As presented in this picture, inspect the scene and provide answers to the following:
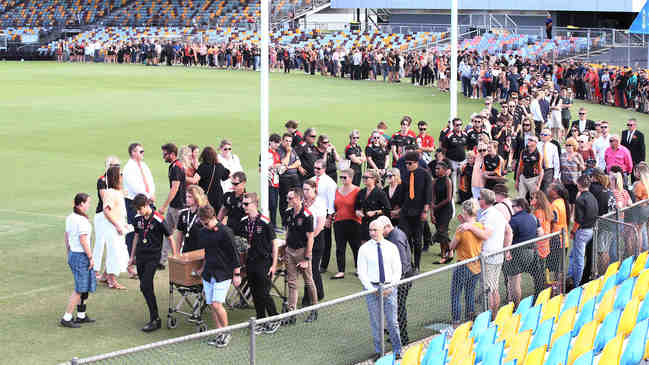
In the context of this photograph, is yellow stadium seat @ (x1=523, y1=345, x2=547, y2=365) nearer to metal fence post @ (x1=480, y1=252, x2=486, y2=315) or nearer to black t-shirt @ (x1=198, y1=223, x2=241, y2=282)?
metal fence post @ (x1=480, y1=252, x2=486, y2=315)

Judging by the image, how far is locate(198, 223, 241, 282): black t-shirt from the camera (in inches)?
345

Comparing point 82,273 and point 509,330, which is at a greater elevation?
point 82,273

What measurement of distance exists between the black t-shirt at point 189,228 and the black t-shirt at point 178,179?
152 centimetres

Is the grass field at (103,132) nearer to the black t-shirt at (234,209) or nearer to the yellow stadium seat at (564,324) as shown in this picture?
the black t-shirt at (234,209)

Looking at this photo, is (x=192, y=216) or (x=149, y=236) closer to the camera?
(x=149, y=236)

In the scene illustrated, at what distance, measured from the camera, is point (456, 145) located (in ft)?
49.9

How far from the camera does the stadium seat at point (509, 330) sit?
7.47 meters

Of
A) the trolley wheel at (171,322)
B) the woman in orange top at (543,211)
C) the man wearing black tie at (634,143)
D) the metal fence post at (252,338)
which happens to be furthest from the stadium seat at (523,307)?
the man wearing black tie at (634,143)

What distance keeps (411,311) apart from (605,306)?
71.5 inches

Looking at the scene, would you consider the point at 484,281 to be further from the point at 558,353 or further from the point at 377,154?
the point at 377,154

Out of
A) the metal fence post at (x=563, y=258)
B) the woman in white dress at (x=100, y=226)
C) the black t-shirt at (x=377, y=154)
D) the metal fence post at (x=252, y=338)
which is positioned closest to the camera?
the metal fence post at (x=252, y=338)

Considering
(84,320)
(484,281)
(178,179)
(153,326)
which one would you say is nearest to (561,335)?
(484,281)

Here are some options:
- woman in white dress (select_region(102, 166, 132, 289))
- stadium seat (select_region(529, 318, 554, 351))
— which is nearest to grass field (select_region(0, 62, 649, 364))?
woman in white dress (select_region(102, 166, 132, 289))

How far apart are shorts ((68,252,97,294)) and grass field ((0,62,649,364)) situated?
1.44 feet
